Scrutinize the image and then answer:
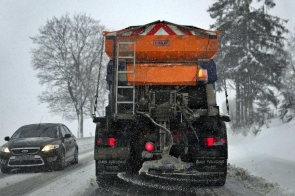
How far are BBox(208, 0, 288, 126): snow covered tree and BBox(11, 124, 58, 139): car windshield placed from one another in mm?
19715

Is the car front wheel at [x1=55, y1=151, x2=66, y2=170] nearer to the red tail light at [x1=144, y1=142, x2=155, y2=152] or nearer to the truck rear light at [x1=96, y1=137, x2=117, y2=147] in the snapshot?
the truck rear light at [x1=96, y1=137, x2=117, y2=147]

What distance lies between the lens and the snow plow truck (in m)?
8.15

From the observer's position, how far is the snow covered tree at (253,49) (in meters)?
32.5

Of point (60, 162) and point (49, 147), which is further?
point (60, 162)

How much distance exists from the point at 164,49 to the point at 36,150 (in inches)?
229

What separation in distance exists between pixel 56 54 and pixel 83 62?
3.09 meters

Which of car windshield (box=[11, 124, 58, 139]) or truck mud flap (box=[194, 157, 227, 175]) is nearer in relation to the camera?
truck mud flap (box=[194, 157, 227, 175])

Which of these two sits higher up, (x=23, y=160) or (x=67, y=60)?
(x=67, y=60)

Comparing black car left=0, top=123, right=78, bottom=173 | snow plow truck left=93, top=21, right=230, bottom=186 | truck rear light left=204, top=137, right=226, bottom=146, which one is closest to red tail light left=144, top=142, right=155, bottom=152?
snow plow truck left=93, top=21, right=230, bottom=186

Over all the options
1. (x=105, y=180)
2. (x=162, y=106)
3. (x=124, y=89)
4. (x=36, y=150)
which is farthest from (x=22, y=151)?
(x=162, y=106)

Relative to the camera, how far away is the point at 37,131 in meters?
14.5

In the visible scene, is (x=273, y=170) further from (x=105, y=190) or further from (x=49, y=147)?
(x=49, y=147)

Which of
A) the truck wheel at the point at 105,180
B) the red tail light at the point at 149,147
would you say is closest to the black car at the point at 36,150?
the truck wheel at the point at 105,180

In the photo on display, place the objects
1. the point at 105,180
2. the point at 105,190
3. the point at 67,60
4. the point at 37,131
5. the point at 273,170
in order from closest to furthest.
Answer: the point at 105,190
the point at 105,180
the point at 273,170
the point at 37,131
the point at 67,60
